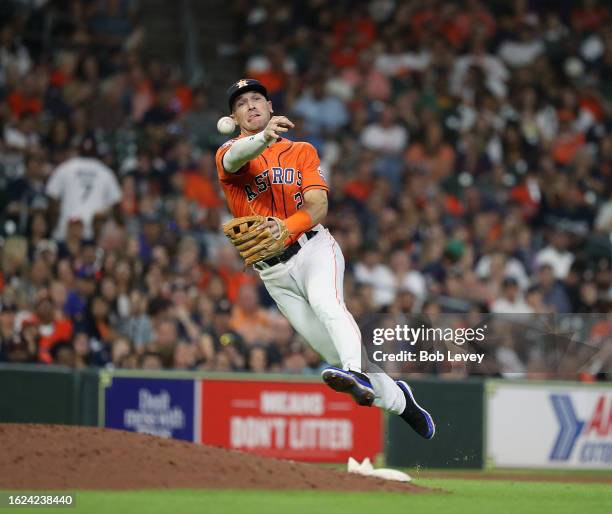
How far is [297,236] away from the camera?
7582 mm

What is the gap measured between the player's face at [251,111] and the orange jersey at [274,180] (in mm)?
179

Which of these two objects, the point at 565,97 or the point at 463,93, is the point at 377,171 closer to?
the point at 463,93

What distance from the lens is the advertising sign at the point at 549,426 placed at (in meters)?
12.4

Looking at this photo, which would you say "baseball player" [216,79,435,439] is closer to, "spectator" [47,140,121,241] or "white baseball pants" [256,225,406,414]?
"white baseball pants" [256,225,406,414]

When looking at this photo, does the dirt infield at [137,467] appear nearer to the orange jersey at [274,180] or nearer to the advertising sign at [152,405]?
the orange jersey at [274,180]

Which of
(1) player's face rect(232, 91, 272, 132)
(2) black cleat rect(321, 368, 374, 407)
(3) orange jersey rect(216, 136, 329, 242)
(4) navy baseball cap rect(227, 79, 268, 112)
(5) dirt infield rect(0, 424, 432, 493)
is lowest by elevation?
(5) dirt infield rect(0, 424, 432, 493)

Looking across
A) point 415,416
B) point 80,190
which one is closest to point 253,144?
point 415,416

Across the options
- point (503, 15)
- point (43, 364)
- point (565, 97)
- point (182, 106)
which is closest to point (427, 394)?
point (43, 364)

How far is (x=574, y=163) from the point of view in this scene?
54.5 ft

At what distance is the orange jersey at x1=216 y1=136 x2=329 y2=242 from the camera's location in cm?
769

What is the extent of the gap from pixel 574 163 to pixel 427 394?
5.76 metres

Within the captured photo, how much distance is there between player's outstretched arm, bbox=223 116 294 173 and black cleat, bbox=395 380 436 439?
5.89 ft

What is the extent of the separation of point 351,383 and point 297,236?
3.57ft

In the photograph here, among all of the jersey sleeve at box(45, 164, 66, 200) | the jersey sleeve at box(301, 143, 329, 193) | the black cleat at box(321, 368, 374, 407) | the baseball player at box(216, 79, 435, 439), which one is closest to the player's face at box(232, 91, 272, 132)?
the baseball player at box(216, 79, 435, 439)
